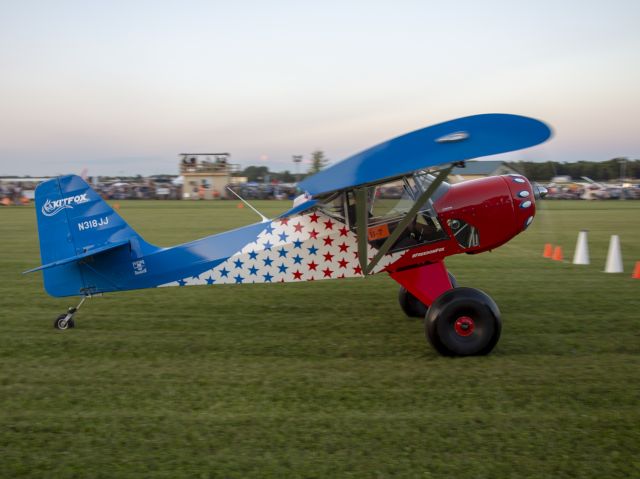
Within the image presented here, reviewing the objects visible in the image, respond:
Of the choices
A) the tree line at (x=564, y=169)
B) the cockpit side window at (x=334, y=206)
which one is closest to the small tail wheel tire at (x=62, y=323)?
the cockpit side window at (x=334, y=206)

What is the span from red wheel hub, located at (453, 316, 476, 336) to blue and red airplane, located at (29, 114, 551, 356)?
0.01 metres

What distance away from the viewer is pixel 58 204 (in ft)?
23.2

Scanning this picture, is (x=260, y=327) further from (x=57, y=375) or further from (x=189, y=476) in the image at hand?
(x=189, y=476)

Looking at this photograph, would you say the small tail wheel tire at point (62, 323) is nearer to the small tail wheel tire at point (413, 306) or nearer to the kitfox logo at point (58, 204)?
the kitfox logo at point (58, 204)

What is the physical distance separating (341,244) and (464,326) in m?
1.79

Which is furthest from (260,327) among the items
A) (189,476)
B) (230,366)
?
(189,476)

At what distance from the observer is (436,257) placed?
6707 millimetres

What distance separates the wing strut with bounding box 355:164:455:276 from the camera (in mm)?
5928

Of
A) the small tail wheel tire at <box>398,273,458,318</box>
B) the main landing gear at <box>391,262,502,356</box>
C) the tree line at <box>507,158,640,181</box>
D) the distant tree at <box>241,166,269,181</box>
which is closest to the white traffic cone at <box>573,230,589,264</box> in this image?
the tree line at <box>507,158,640,181</box>

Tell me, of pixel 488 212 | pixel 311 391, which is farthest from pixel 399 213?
pixel 311 391

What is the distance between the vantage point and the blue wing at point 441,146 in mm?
4957

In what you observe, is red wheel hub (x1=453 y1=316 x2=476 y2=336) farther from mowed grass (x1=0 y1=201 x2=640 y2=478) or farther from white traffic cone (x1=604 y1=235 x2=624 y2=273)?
white traffic cone (x1=604 y1=235 x2=624 y2=273)

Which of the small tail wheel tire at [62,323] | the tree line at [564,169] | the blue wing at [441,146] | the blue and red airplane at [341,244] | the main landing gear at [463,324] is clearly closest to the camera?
the blue wing at [441,146]

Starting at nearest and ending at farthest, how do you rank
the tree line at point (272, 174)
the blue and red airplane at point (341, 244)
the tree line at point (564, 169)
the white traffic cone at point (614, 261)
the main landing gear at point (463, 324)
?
the main landing gear at point (463, 324), the blue and red airplane at point (341, 244), the tree line at point (564, 169), the white traffic cone at point (614, 261), the tree line at point (272, 174)
